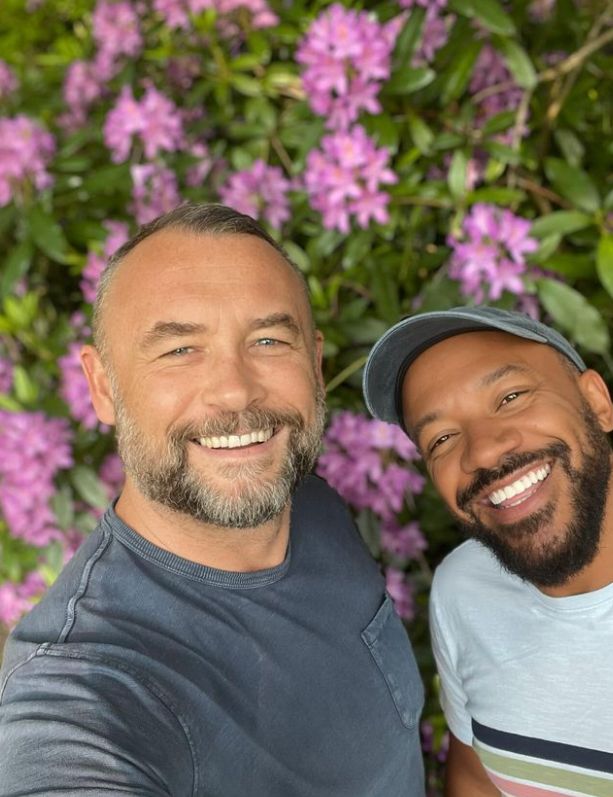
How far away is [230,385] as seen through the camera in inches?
39.8

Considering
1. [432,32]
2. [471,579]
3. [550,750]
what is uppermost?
[432,32]

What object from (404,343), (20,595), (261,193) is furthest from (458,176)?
(20,595)

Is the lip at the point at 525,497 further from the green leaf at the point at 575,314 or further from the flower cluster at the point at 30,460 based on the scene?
the flower cluster at the point at 30,460

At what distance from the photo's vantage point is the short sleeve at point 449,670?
1240mm

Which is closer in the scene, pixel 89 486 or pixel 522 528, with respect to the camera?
pixel 522 528

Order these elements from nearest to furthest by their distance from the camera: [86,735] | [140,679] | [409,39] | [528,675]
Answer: [86,735]
[140,679]
[528,675]
[409,39]

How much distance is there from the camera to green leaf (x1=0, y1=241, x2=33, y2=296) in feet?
6.27

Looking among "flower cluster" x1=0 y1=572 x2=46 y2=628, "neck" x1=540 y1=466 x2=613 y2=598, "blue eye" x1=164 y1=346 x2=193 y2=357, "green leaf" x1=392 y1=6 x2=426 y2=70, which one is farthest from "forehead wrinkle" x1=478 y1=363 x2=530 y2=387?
"flower cluster" x1=0 y1=572 x2=46 y2=628

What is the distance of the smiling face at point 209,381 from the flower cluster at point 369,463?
0.57 m

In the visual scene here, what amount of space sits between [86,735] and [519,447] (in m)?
0.71

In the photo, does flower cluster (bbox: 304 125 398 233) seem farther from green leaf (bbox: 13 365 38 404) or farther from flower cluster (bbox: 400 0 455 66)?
green leaf (bbox: 13 365 38 404)

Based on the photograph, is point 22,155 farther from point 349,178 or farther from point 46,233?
point 349,178

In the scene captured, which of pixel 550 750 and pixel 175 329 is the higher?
pixel 175 329

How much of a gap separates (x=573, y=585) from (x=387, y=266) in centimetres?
94
